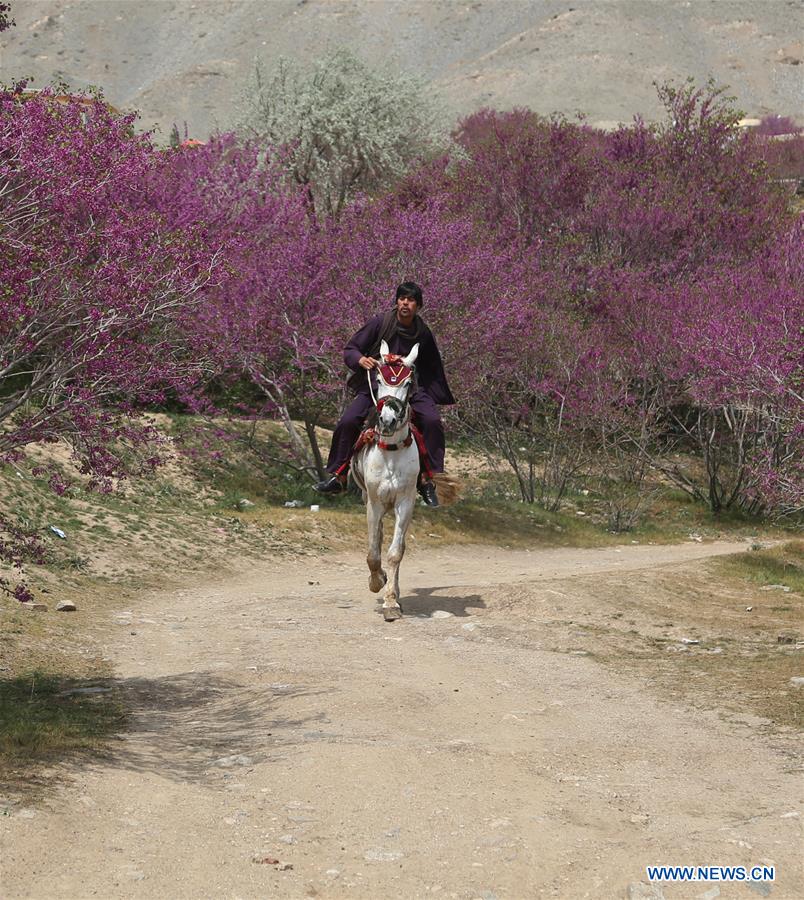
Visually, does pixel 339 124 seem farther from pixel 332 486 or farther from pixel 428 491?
pixel 428 491

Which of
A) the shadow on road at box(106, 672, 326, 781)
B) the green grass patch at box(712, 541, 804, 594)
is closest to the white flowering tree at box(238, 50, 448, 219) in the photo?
the green grass patch at box(712, 541, 804, 594)

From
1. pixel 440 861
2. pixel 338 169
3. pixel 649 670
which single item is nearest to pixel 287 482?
pixel 649 670

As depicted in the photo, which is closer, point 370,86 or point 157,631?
point 157,631

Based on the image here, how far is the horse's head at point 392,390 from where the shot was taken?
477 inches

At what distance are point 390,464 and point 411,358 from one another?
1.25m

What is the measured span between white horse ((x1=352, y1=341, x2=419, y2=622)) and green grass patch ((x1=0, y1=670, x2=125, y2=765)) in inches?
157

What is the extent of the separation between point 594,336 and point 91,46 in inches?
4639

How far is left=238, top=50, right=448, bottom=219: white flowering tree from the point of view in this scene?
152 feet

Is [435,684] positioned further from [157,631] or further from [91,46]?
[91,46]

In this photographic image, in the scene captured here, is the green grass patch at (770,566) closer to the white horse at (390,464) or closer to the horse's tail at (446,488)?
the horse's tail at (446,488)

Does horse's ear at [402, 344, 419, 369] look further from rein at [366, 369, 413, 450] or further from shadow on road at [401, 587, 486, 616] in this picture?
shadow on road at [401, 587, 486, 616]

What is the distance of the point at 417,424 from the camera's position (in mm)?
13344

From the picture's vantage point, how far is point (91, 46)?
130750 millimetres

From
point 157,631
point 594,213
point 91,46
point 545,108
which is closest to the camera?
point 157,631
